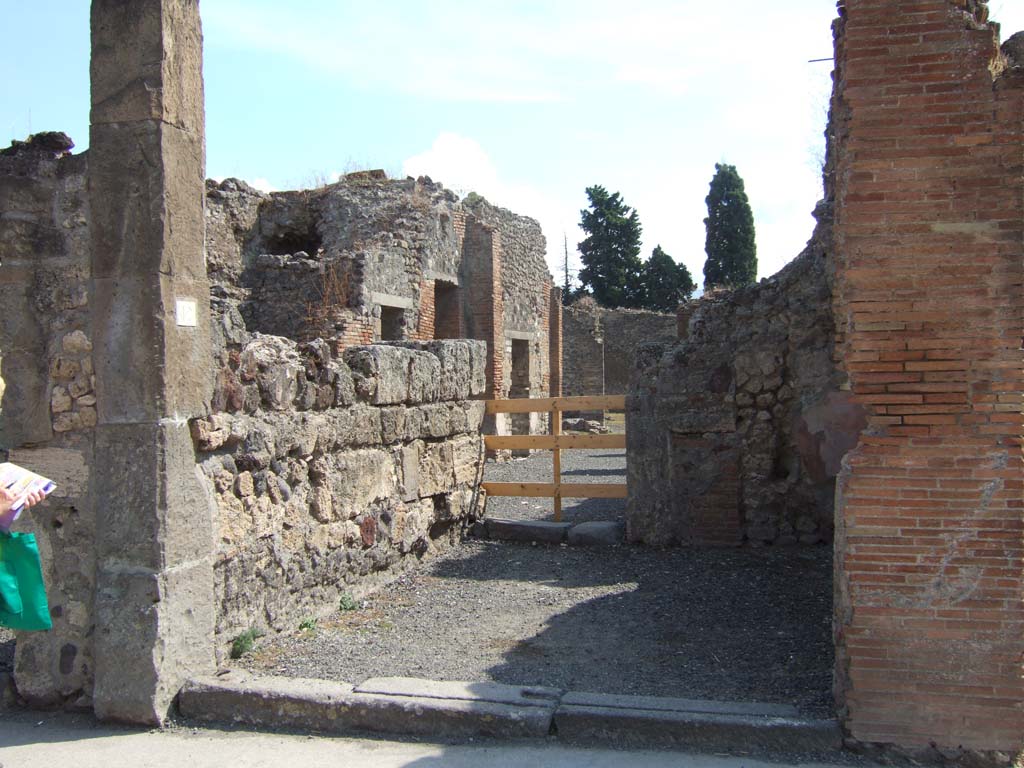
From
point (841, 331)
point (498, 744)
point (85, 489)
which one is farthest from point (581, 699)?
point (841, 331)

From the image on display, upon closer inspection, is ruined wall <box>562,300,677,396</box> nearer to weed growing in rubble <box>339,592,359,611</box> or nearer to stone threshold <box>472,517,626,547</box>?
stone threshold <box>472,517,626,547</box>

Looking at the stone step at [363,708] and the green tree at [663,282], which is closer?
the stone step at [363,708]

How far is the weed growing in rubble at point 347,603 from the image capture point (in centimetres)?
624

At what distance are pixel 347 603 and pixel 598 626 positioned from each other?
5.72 ft

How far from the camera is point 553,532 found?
8539mm

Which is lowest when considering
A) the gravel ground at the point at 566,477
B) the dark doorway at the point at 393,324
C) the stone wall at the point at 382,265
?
the gravel ground at the point at 566,477

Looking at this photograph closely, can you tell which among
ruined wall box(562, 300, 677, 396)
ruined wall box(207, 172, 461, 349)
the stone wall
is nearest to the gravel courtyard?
the stone wall

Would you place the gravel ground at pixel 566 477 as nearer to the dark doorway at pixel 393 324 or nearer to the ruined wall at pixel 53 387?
the dark doorway at pixel 393 324

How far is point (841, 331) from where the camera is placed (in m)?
6.92

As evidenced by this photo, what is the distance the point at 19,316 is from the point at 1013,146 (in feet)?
15.6

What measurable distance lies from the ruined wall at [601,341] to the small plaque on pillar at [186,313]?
21907 mm

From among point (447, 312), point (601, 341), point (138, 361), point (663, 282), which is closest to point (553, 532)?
point (138, 361)

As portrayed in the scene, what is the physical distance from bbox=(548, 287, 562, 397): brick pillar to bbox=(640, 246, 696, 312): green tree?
58.8 ft

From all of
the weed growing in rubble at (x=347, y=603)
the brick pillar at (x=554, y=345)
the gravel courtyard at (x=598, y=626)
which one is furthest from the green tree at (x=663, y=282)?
the weed growing in rubble at (x=347, y=603)
